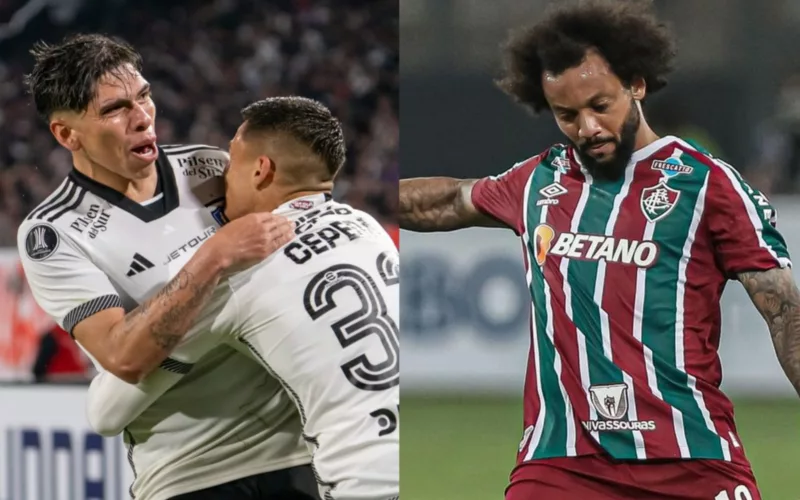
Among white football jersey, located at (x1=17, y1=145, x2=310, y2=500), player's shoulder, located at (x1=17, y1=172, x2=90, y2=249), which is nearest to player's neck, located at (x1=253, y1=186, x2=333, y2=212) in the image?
white football jersey, located at (x1=17, y1=145, x2=310, y2=500)

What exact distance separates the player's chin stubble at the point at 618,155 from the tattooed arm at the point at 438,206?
21 cm

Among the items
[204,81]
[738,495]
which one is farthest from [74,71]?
[204,81]

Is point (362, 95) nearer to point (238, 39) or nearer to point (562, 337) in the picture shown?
point (238, 39)

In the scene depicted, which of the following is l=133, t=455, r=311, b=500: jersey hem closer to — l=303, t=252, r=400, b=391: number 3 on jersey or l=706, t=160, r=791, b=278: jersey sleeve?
l=303, t=252, r=400, b=391: number 3 on jersey

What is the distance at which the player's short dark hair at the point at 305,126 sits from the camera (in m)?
2.30

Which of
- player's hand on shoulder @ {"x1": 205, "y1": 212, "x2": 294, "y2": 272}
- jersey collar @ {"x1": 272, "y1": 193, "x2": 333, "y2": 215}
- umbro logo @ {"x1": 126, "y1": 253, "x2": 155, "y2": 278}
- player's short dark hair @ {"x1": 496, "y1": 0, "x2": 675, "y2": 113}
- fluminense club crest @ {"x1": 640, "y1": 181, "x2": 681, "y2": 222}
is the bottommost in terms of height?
umbro logo @ {"x1": 126, "y1": 253, "x2": 155, "y2": 278}

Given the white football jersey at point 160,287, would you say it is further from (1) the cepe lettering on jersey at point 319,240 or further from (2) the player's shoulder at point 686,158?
(2) the player's shoulder at point 686,158

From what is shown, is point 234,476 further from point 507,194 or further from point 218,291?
point 507,194

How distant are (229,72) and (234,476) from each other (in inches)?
135

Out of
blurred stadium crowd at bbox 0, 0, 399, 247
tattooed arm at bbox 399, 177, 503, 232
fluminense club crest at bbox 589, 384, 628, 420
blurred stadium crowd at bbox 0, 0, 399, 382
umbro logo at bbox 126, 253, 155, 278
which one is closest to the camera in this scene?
fluminense club crest at bbox 589, 384, 628, 420

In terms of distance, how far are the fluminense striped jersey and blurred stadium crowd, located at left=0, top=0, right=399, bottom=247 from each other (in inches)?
107

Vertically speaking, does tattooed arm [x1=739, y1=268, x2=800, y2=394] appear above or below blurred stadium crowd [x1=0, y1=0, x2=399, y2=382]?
below

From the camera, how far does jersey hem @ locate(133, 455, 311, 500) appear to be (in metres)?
2.38

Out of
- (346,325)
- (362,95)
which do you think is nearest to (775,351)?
(346,325)
